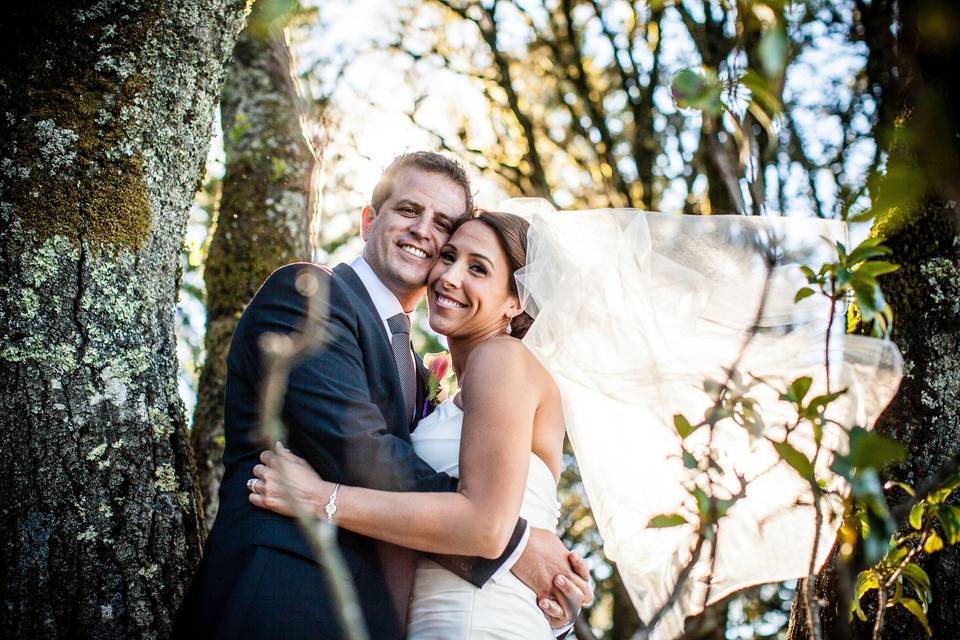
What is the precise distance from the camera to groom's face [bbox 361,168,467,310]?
10.6 feet

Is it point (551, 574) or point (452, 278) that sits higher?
point (452, 278)

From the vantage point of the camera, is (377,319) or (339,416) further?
(377,319)

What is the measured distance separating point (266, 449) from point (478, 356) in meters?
0.76

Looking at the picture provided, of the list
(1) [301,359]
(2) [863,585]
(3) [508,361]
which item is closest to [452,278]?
(3) [508,361]

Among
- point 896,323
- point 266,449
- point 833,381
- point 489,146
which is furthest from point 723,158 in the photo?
point 489,146

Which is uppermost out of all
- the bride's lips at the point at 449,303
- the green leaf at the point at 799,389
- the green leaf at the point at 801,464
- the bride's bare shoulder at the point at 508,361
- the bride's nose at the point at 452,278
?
the bride's nose at the point at 452,278

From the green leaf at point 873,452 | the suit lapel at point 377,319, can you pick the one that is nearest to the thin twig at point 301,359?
the suit lapel at point 377,319

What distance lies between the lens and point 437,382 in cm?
313

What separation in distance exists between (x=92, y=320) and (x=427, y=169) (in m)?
1.60

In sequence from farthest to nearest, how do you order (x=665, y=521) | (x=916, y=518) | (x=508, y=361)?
(x=508, y=361) < (x=916, y=518) < (x=665, y=521)

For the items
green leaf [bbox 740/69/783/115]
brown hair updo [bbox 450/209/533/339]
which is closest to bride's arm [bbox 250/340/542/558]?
brown hair updo [bbox 450/209/533/339]

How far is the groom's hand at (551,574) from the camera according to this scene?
99.4 inches

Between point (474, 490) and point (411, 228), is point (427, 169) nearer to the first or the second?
point (411, 228)

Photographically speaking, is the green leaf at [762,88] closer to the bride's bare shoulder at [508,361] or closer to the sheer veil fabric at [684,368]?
the sheer veil fabric at [684,368]
